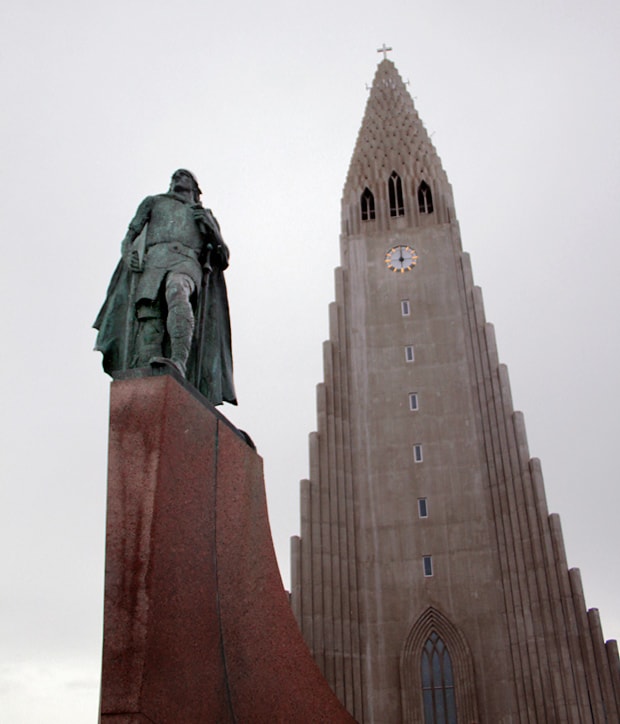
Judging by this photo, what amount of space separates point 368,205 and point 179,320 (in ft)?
119

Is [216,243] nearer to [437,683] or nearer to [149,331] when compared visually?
[149,331]

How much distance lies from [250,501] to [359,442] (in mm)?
28088

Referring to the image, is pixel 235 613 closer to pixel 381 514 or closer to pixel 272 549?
pixel 272 549

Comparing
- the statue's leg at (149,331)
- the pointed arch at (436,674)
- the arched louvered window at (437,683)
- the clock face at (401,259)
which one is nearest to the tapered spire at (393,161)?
the clock face at (401,259)

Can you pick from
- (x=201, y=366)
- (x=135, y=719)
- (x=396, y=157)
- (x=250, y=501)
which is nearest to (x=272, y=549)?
(x=250, y=501)

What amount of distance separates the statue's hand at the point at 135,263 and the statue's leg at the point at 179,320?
0.32 meters

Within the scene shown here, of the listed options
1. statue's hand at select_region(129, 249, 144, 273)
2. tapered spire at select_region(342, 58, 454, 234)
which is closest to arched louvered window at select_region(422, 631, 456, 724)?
tapered spire at select_region(342, 58, 454, 234)

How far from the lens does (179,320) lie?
7.11m

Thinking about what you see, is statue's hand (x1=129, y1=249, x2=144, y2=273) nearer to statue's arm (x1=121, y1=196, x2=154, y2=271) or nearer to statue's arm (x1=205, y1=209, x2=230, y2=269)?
statue's arm (x1=121, y1=196, x2=154, y2=271)

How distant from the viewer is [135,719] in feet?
16.7

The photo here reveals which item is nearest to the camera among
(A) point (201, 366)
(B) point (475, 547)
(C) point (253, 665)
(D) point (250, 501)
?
(C) point (253, 665)

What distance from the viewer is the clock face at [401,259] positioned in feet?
129

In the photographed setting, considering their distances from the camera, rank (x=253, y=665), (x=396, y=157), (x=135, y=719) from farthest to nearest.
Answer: (x=396, y=157), (x=253, y=665), (x=135, y=719)

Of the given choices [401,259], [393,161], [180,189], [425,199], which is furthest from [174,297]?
[393,161]
